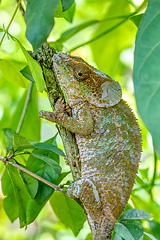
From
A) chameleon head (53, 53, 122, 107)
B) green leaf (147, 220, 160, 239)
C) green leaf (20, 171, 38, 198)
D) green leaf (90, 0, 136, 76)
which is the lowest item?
green leaf (147, 220, 160, 239)

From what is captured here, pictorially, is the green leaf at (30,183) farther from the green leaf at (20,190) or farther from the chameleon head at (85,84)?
Result: the chameleon head at (85,84)

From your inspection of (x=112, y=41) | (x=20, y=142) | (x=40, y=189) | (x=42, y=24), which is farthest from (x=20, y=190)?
(x=112, y=41)

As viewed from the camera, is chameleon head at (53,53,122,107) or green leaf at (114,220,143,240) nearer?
green leaf at (114,220,143,240)

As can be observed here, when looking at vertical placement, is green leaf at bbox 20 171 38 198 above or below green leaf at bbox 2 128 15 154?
below

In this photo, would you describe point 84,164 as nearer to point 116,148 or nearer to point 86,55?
point 116,148

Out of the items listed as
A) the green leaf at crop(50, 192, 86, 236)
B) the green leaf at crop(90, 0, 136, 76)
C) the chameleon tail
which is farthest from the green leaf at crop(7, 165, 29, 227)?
the green leaf at crop(90, 0, 136, 76)

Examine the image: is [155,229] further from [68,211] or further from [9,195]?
[9,195]

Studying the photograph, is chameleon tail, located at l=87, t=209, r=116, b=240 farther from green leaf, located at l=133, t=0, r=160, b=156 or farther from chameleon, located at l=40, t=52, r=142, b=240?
green leaf, located at l=133, t=0, r=160, b=156
